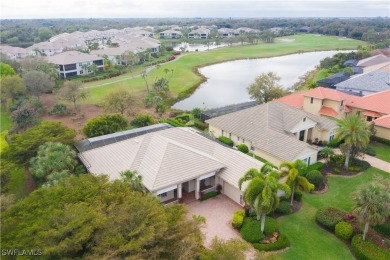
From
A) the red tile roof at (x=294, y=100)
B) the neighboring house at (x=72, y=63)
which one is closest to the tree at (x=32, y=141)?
the red tile roof at (x=294, y=100)

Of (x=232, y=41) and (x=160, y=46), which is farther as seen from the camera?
(x=232, y=41)

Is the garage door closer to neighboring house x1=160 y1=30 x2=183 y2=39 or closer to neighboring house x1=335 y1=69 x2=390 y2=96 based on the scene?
neighboring house x1=335 y1=69 x2=390 y2=96

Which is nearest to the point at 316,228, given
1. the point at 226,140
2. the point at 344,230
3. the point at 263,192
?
the point at 344,230

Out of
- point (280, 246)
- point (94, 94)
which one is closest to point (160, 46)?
point (94, 94)

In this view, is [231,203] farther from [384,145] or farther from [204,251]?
[384,145]

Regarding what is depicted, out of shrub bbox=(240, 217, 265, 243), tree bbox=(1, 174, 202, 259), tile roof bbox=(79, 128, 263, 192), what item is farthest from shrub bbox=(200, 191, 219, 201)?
tree bbox=(1, 174, 202, 259)

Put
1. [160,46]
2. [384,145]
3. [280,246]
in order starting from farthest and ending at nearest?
[160,46] → [384,145] → [280,246]
